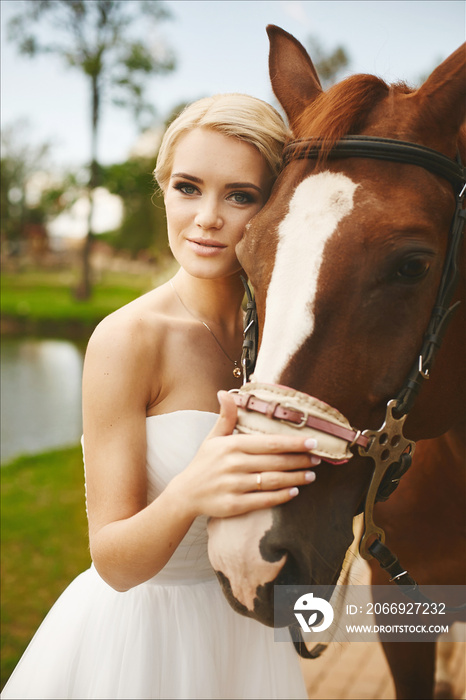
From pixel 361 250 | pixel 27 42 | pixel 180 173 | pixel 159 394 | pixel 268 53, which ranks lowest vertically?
pixel 159 394

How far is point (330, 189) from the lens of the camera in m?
1.54

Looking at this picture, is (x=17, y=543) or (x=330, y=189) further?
(x=17, y=543)

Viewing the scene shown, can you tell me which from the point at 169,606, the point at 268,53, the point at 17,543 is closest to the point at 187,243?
the point at 268,53

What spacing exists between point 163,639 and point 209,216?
1.36 meters

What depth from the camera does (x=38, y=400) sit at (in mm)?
10164

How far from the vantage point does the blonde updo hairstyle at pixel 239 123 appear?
1816 mm

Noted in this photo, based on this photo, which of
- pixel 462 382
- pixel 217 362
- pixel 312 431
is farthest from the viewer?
pixel 217 362

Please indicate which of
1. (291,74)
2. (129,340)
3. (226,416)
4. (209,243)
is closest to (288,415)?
(226,416)

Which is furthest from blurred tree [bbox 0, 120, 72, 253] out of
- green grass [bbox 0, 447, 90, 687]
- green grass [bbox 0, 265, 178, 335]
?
green grass [bbox 0, 447, 90, 687]

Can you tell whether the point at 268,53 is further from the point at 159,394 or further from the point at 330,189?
the point at 159,394

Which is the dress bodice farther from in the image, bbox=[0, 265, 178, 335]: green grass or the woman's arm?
bbox=[0, 265, 178, 335]: green grass

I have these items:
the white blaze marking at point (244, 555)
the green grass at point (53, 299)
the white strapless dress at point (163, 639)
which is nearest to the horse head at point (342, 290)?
Result: the white blaze marking at point (244, 555)

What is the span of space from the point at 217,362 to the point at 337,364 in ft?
2.09

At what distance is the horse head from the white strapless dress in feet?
1.53
